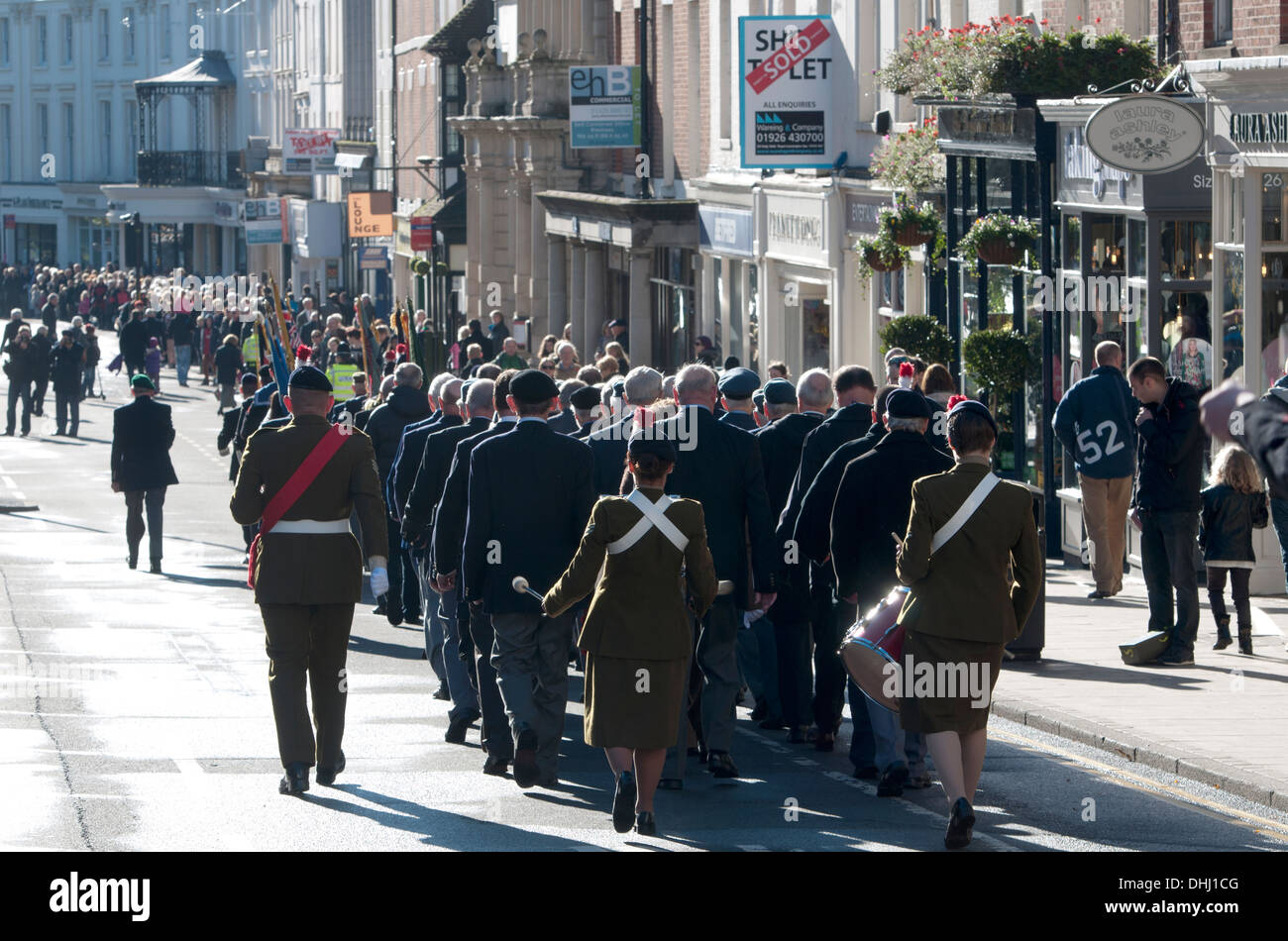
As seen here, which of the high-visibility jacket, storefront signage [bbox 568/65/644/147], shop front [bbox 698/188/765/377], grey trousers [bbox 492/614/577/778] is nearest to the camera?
grey trousers [bbox 492/614/577/778]

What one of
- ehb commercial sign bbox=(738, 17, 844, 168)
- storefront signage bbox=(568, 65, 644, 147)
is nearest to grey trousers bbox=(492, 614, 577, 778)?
ehb commercial sign bbox=(738, 17, 844, 168)

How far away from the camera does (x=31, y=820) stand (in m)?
9.48

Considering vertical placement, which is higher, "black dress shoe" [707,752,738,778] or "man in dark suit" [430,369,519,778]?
"man in dark suit" [430,369,519,778]

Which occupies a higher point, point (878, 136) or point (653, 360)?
point (878, 136)

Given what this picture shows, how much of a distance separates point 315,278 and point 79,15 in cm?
2838

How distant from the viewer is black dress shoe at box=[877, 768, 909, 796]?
33.5 feet

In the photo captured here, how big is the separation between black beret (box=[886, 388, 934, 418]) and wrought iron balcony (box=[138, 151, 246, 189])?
71.3 meters

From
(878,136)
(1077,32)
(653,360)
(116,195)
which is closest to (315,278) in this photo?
(116,195)

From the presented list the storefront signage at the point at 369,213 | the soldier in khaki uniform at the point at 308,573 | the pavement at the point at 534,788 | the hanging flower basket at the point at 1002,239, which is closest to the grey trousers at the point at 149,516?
the pavement at the point at 534,788

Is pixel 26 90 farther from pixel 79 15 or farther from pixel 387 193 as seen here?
pixel 387 193

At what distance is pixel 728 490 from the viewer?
35.5 ft

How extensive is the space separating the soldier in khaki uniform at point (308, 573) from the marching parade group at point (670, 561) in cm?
1

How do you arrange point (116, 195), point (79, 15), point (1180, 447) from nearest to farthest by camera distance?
1. point (1180, 447)
2. point (116, 195)
3. point (79, 15)

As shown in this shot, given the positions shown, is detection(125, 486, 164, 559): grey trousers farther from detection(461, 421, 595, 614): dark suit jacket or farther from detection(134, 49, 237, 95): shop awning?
detection(134, 49, 237, 95): shop awning
